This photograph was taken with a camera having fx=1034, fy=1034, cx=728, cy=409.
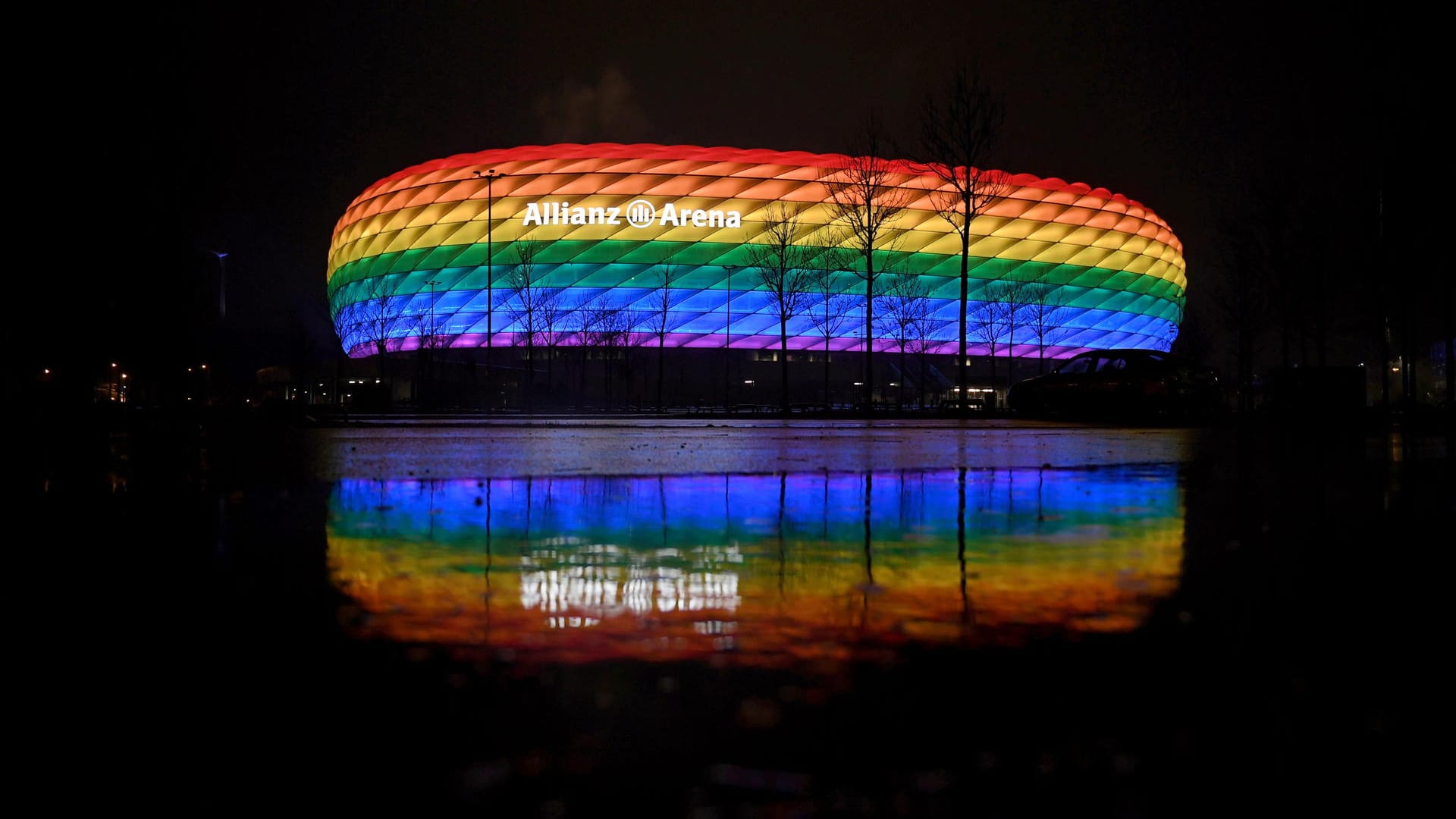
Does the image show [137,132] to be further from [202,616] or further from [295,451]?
[202,616]

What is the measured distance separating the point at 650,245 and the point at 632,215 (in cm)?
194

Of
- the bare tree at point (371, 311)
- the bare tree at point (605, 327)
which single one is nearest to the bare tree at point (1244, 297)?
the bare tree at point (605, 327)

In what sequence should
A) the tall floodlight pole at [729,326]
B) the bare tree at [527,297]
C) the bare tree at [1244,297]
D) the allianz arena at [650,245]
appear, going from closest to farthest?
the bare tree at [1244,297] < the bare tree at [527,297] < the allianz arena at [650,245] < the tall floodlight pole at [729,326]

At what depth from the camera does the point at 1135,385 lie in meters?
19.6

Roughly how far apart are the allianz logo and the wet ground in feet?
182

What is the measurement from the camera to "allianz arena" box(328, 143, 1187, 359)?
5928cm

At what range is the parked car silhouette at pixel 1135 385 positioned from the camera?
64.4 feet

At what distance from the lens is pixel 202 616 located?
2.34 metres

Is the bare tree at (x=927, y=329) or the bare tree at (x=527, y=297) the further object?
the bare tree at (x=927, y=329)

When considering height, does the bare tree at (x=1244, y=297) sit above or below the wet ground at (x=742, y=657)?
above

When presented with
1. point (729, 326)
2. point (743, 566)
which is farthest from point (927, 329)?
point (743, 566)

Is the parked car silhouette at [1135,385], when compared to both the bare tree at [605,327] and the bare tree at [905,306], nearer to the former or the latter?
the bare tree at [605,327]

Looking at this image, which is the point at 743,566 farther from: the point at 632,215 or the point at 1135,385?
the point at 632,215

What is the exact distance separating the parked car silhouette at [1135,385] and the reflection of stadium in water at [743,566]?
15305 millimetres
